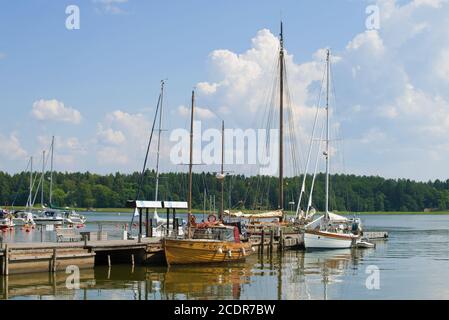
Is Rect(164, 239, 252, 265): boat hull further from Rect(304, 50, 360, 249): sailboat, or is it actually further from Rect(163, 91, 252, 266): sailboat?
Rect(304, 50, 360, 249): sailboat

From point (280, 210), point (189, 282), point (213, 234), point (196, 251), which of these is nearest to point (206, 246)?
point (196, 251)

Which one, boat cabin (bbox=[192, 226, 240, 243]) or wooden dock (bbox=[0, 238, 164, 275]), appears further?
boat cabin (bbox=[192, 226, 240, 243])

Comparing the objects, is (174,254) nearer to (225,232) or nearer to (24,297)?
(225,232)

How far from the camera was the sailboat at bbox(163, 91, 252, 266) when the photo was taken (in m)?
45.6

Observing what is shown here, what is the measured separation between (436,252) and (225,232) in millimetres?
27680

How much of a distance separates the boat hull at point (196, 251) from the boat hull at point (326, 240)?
1707 cm

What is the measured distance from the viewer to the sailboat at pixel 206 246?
150 feet

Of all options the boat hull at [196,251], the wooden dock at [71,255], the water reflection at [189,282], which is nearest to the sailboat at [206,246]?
the boat hull at [196,251]

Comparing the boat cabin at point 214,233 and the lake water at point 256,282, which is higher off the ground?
the boat cabin at point 214,233

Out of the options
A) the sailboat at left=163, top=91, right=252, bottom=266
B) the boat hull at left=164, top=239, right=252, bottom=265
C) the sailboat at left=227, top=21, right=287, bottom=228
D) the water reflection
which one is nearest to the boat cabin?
the sailboat at left=163, top=91, right=252, bottom=266

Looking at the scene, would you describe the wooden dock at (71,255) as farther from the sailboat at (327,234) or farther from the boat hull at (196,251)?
the sailboat at (327,234)

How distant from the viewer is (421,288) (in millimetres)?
38344

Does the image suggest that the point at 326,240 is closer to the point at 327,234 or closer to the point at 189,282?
the point at 327,234
